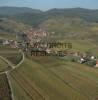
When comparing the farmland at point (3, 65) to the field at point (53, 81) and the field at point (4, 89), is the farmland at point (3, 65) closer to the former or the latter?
the field at point (53, 81)

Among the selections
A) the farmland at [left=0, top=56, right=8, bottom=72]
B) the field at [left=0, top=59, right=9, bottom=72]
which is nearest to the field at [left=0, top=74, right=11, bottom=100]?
the field at [left=0, top=59, right=9, bottom=72]

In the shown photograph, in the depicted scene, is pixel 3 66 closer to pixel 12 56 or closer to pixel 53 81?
pixel 12 56

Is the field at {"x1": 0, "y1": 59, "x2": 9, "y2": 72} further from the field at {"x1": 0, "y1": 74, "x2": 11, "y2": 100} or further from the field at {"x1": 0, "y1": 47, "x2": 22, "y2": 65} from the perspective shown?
the field at {"x1": 0, "y1": 74, "x2": 11, "y2": 100}

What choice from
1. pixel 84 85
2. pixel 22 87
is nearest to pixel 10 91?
pixel 22 87

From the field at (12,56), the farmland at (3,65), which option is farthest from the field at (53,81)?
the farmland at (3,65)

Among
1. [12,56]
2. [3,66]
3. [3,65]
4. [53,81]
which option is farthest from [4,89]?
[12,56]

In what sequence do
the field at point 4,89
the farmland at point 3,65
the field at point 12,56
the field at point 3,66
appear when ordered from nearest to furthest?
the field at point 4,89 < the field at point 3,66 < the farmland at point 3,65 < the field at point 12,56
